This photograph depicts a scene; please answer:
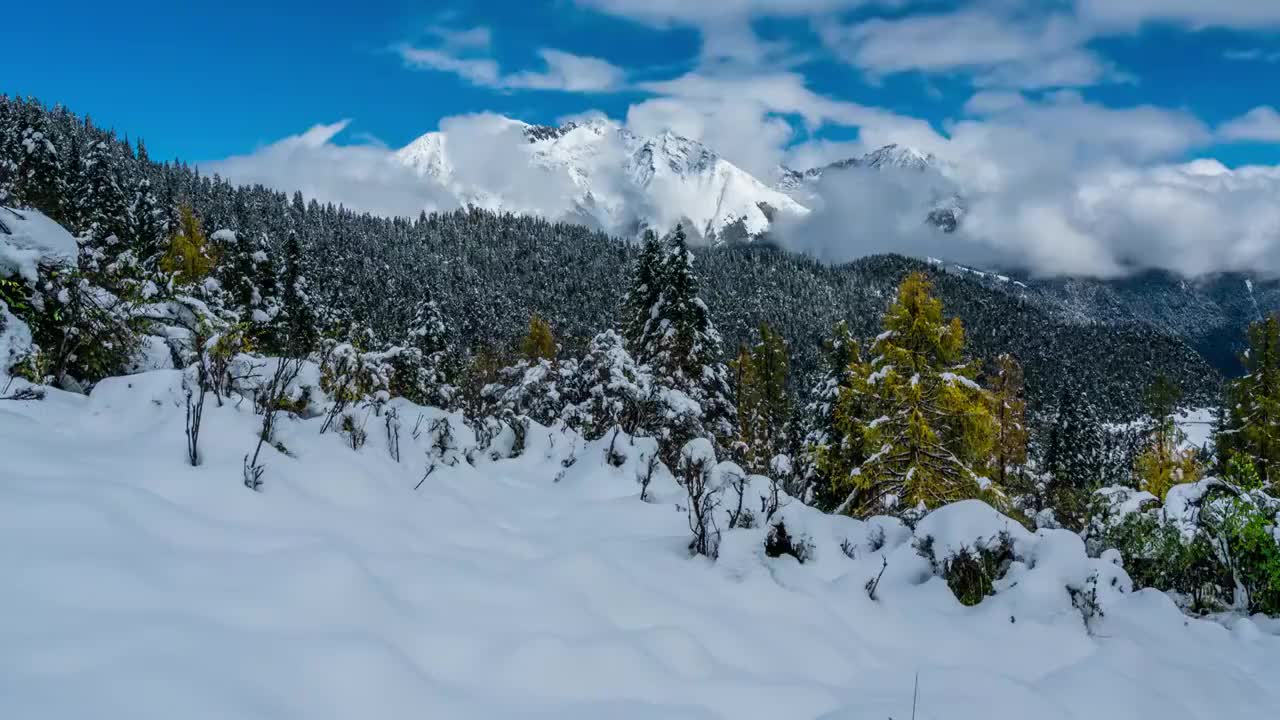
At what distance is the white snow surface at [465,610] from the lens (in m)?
2.61

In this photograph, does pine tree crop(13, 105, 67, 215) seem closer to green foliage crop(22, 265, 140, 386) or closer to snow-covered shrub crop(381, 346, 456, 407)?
snow-covered shrub crop(381, 346, 456, 407)

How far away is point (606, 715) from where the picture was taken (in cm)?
312

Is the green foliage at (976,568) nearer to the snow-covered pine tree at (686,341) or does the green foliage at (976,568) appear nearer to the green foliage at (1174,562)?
the green foliage at (1174,562)

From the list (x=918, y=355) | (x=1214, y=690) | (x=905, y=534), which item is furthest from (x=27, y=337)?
(x=918, y=355)

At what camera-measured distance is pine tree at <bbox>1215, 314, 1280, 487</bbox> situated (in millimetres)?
23109

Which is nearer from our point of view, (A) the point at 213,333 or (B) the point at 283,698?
(B) the point at 283,698

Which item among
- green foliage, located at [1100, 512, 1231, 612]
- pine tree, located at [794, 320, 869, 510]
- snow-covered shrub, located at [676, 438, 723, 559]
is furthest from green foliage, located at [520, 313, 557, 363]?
green foliage, located at [1100, 512, 1231, 612]

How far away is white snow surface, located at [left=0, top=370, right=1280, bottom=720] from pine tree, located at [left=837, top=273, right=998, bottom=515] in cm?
874

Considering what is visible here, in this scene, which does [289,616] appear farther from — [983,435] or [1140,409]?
[1140,409]

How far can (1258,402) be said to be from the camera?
23.8 meters

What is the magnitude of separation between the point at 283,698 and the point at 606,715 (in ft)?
4.61

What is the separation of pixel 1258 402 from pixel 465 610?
30681 mm

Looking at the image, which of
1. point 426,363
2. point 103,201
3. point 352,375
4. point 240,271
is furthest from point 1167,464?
point 103,201

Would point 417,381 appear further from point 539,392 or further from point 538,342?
point 538,342
